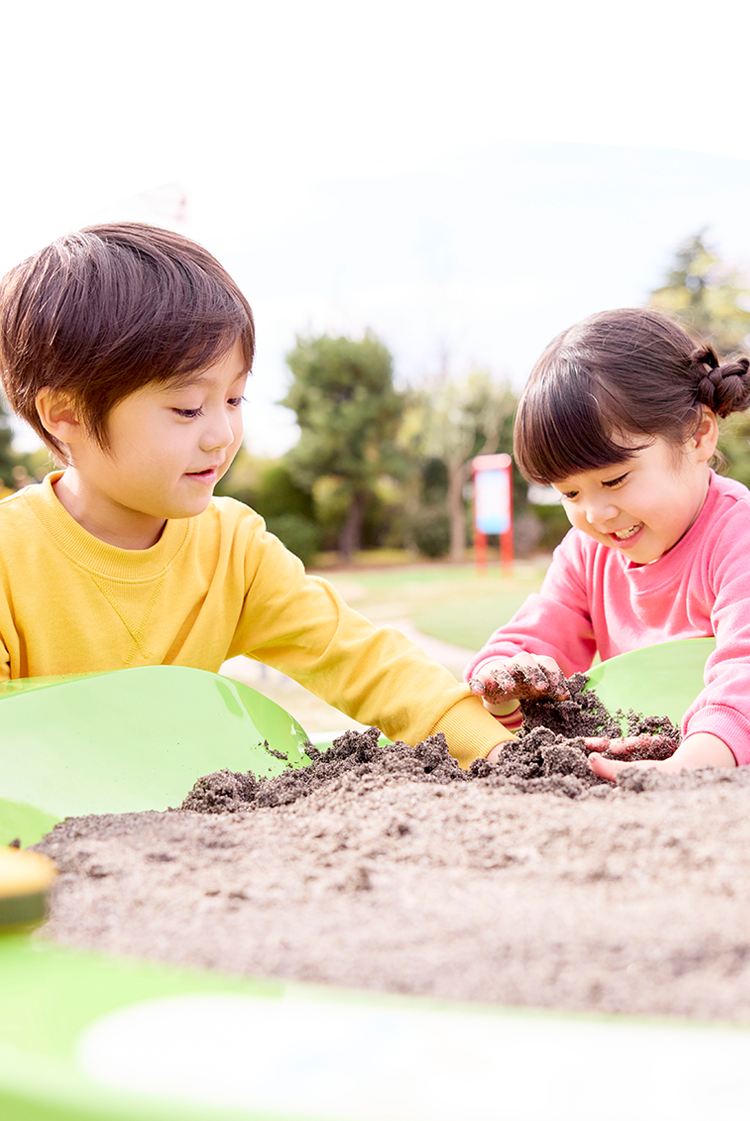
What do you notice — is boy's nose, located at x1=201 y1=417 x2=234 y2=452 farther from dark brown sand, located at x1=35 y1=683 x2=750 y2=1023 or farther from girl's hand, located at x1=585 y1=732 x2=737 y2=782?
girl's hand, located at x1=585 y1=732 x2=737 y2=782

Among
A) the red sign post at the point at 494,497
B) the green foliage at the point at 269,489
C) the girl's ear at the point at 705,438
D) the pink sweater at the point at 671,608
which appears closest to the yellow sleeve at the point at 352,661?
the pink sweater at the point at 671,608

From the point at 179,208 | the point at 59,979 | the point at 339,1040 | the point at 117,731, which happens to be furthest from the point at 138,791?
the point at 179,208

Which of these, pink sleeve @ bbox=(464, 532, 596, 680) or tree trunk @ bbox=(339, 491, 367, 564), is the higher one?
pink sleeve @ bbox=(464, 532, 596, 680)

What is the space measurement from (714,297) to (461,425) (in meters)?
3.05

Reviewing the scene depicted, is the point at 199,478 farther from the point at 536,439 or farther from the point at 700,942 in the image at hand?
the point at 700,942

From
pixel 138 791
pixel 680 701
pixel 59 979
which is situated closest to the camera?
pixel 59 979

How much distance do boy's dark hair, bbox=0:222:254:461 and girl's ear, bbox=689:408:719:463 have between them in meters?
0.53

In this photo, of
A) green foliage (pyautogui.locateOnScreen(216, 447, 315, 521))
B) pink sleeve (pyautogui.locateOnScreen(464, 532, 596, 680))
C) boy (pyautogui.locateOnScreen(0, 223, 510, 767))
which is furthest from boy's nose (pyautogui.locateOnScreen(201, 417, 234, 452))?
green foliage (pyautogui.locateOnScreen(216, 447, 315, 521))

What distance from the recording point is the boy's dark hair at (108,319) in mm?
920

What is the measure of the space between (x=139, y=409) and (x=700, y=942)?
28.8 inches

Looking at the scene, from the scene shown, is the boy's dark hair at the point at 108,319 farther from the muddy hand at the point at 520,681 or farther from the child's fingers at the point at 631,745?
the child's fingers at the point at 631,745

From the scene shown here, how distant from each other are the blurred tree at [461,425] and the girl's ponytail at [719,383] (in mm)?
9270

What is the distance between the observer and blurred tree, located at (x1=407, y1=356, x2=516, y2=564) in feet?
34.7

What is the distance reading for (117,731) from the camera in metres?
0.87
